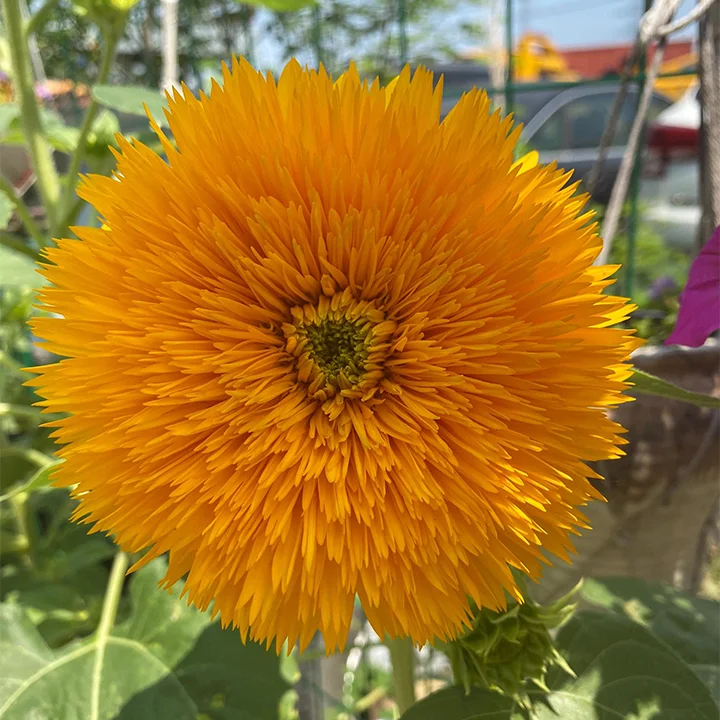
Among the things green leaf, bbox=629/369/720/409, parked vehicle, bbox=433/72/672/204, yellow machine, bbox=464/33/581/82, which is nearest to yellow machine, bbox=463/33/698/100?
→ yellow machine, bbox=464/33/581/82

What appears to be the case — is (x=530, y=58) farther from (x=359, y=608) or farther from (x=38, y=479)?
(x=38, y=479)

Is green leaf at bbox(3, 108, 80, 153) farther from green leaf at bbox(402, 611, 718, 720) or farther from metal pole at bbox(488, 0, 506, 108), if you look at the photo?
metal pole at bbox(488, 0, 506, 108)

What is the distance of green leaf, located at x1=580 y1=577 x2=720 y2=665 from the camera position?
0.62 meters

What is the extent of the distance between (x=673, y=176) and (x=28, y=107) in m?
5.95

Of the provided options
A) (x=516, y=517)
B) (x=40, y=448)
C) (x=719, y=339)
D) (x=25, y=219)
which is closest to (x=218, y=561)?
(x=516, y=517)

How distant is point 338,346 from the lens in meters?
0.47

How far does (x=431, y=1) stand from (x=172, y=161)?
389 centimetres

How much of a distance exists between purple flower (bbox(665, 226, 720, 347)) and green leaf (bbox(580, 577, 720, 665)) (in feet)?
0.93

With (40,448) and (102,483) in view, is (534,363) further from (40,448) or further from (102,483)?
(40,448)

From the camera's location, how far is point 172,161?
37 cm

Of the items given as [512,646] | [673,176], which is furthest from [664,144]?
[512,646]

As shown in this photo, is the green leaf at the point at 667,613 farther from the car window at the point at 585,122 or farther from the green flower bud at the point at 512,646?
the car window at the point at 585,122

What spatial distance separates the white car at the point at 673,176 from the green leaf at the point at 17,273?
4147 mm

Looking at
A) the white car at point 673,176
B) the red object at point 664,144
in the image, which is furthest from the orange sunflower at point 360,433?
the red object at point 664,144
